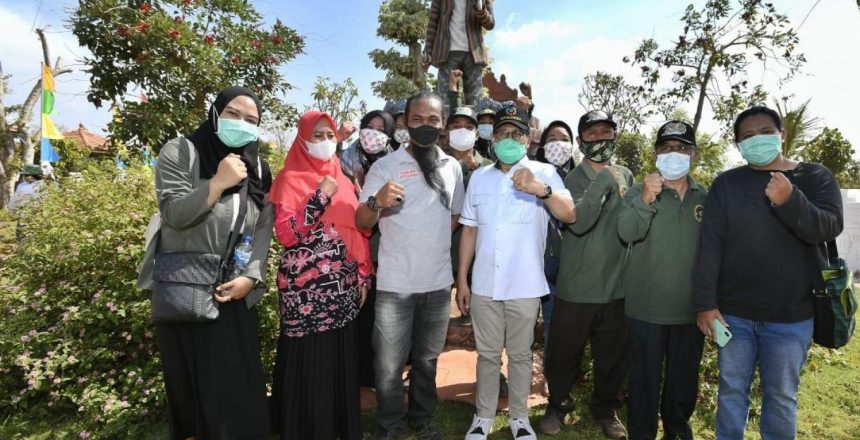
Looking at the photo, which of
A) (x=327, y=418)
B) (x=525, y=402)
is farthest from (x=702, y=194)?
(x=327, y=418)

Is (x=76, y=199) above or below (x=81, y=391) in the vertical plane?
above

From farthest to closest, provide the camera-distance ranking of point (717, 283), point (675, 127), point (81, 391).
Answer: point (81, 391) < point (675, 127) < point (717, 283)

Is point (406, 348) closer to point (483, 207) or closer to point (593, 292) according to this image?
point (483, 207)

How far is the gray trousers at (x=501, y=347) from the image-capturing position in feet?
9.41

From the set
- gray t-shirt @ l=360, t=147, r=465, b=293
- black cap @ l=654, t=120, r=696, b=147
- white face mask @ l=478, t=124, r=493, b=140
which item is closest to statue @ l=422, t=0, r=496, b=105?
white face mask @ l=478, t=124, r=493, b=140

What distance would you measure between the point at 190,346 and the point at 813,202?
11.0ft

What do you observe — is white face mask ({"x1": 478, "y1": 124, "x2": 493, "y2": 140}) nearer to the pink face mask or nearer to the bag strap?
the pink face mask

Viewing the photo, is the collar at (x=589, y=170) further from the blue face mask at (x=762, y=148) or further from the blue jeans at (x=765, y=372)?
the blue jeans at (x=765, y=372)

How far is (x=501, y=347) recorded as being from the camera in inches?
115

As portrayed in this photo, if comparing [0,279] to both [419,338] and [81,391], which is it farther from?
[419,338]

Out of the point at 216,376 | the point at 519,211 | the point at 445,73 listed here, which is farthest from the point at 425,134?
the point at 445,73

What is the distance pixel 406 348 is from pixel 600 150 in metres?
1.84

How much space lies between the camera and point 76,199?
4.08m

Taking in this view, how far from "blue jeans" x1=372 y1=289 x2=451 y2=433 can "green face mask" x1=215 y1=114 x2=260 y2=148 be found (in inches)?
47.1
